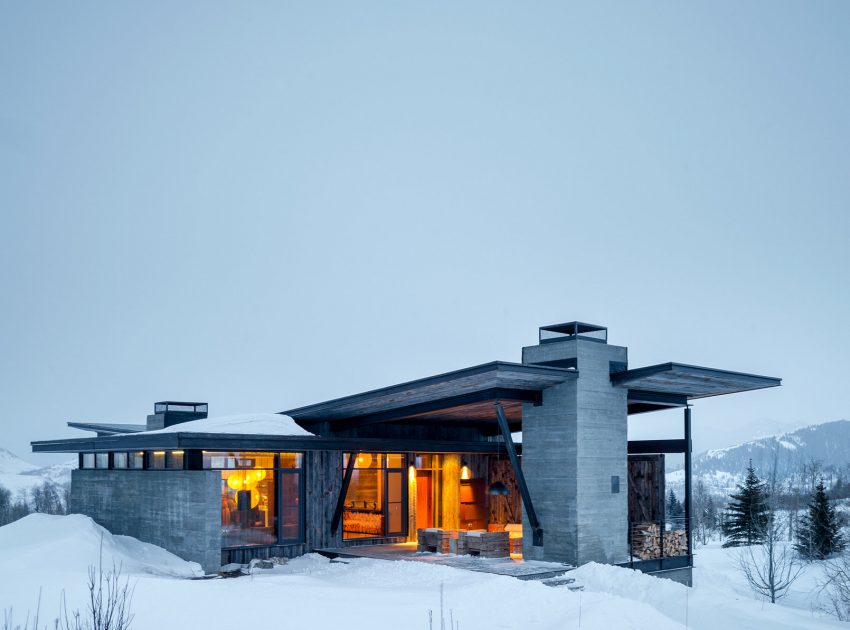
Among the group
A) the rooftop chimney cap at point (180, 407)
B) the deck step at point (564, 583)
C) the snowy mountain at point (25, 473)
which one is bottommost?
the snowy mountain at point (25, 473)

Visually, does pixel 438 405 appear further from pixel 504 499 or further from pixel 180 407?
pixel 180 407

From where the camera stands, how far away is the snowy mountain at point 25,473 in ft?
400

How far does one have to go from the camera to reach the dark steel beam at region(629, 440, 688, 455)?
671 inches

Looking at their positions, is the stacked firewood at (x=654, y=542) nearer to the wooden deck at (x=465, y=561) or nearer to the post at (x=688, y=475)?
the post at (x=688, y=475)

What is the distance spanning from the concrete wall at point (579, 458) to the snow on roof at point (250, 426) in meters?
5.12

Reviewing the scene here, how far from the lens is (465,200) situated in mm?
133875

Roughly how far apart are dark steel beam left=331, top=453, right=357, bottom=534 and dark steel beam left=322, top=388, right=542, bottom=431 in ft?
2.76

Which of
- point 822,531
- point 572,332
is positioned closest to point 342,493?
point 572,332

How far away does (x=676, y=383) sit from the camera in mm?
15891

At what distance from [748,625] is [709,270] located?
59802 mm

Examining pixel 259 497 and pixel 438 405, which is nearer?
pixel 438 405

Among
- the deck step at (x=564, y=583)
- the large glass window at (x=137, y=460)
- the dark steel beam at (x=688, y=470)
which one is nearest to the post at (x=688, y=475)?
the dark steel beam at (x=688, y=470)

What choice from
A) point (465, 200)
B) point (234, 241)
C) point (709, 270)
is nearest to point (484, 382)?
point (709, 270)

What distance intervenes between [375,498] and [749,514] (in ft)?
74.5
